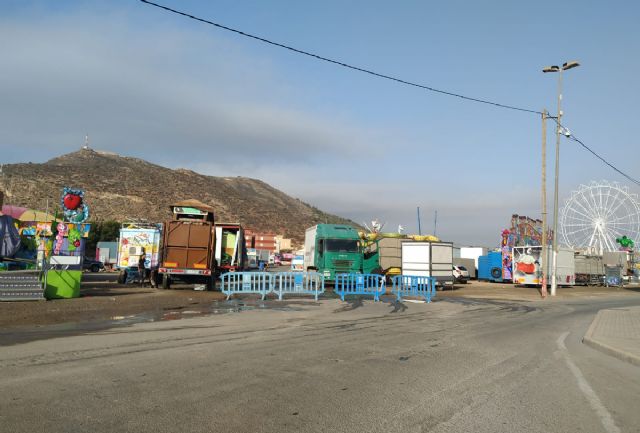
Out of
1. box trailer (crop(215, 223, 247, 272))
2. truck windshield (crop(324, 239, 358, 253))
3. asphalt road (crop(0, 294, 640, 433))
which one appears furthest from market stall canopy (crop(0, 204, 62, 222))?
asphalt road (crop(0, 294, 640, 433))

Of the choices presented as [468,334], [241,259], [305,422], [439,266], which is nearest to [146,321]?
[468,334]

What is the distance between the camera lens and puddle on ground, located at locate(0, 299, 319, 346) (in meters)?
10.2

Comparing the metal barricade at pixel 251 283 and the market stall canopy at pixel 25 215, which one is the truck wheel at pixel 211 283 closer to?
the metal barricade at pixel 251 283

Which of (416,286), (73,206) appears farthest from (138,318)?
(73,206)

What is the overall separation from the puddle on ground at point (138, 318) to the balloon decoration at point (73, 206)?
13.1m

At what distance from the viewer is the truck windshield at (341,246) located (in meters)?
28.8

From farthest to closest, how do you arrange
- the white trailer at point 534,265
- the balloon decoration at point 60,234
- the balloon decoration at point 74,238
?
the white trailer at point 534,265
the balloon decoration at point 74,238
the balloon decoration at point 60,234

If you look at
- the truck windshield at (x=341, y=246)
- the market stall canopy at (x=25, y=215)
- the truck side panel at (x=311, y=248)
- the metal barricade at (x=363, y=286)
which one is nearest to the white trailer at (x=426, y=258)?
the truck windshield at (x=341, y=246)

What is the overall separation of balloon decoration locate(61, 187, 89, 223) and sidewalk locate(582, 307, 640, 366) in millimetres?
25263

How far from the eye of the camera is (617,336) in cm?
Result: 1191

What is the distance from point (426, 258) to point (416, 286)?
756cm

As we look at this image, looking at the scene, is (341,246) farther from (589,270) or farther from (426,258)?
(589,270)

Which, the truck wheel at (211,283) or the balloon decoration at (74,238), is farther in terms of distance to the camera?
the balloon decoration at (74,238)

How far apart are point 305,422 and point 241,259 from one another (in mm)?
23083
